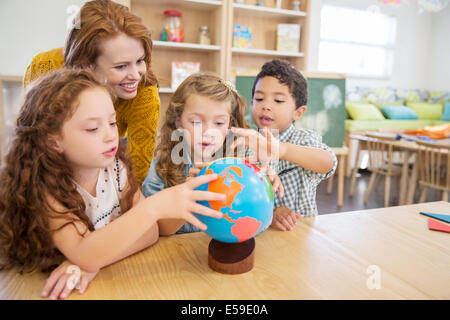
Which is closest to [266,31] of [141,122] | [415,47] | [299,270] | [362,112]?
[362,112]

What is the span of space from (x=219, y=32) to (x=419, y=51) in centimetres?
700

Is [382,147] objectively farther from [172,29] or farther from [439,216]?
[439,216]

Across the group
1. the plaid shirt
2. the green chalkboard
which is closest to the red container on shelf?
the green chalkboard

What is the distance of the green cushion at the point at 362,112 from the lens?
6945 mm

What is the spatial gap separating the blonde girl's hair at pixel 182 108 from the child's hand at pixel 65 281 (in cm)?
61

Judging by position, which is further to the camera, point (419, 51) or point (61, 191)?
point (419, 51)

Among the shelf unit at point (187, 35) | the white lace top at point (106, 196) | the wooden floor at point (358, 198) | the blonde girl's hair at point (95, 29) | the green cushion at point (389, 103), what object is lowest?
the wooden floor at point (358, 198)

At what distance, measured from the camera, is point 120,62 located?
57.0 inches

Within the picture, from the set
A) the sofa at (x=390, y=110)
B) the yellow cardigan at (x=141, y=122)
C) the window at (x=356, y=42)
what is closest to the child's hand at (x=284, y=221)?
the yellow cardigan at (x=141, y=122)

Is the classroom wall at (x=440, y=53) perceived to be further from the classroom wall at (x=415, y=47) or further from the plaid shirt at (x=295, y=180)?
the plaid shirt at (x=295, y=180)

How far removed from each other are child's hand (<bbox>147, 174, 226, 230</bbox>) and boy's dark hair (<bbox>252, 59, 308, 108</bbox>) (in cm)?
98

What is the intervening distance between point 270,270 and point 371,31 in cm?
860
